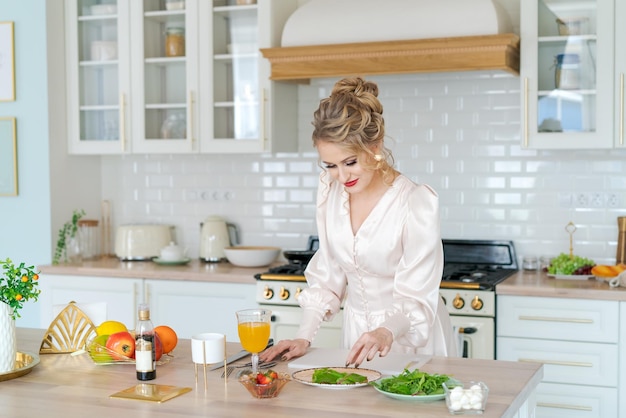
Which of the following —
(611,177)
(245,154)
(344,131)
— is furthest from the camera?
(245,154)

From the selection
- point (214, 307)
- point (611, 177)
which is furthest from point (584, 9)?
point (214, 307)

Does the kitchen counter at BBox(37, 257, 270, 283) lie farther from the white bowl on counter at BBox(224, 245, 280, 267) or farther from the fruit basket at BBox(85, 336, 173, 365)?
the fruit basket at BBox(85, 336, 173, 365)

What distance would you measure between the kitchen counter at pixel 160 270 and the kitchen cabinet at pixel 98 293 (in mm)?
37

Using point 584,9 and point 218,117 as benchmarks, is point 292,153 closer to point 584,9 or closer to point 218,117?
point 218,117

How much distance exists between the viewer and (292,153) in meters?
5.36

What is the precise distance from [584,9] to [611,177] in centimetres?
91

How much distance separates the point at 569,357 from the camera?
4.21 m

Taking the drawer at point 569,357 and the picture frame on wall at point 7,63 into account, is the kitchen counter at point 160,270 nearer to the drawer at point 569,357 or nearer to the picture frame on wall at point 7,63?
the picture frame on wall at point 7,63

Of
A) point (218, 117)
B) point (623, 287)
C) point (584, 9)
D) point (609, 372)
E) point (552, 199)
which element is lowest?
point (609, 372)

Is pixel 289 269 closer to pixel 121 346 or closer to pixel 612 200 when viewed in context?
pixel 612 200

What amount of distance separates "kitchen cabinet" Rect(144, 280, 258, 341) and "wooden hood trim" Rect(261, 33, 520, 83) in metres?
1.20

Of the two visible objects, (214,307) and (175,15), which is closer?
(214,307)

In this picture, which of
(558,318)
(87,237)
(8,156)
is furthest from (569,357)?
(8,156)

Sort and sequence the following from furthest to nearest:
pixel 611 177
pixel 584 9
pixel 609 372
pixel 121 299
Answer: pixel 121 299
pixel 611 177
pixel 584 9
pixel 609 372
